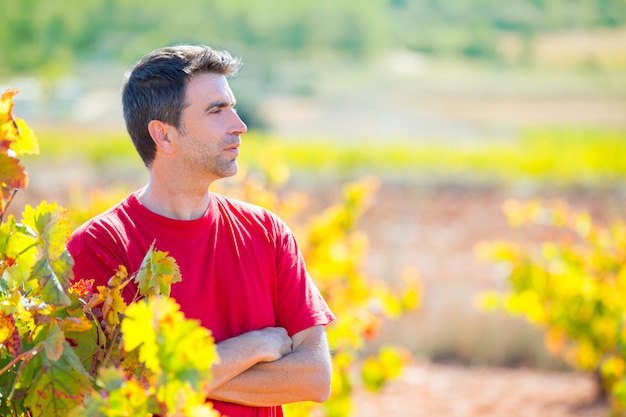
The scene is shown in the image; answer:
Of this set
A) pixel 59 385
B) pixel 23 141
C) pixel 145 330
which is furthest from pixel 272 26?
pixel 145 330

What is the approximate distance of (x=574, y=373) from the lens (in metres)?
6.62

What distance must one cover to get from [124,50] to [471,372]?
16.6 m

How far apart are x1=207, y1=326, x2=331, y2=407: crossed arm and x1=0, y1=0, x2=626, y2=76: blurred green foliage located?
14.5 meters

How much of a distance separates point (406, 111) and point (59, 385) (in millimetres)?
52133

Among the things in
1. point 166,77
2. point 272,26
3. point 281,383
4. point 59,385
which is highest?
point 272,26

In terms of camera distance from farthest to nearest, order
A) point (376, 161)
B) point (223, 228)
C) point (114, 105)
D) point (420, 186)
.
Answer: point (114, 105) < point (376, 161) < point (420, 186) < point (223, 228)

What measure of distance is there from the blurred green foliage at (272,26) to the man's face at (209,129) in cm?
1430

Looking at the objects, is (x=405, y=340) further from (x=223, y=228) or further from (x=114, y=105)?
(x=114, y=105)

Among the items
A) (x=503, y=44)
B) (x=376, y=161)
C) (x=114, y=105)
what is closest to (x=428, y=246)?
(x=376, y=161)

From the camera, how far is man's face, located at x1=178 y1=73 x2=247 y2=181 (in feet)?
6.79

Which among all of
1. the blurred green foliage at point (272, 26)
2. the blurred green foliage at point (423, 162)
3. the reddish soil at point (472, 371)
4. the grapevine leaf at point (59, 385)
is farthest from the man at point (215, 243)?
the blurred green foliage at point (423, 162)

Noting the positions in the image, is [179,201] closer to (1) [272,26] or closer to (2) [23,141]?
(2) [23,141]

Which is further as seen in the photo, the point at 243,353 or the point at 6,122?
the point at 243,353

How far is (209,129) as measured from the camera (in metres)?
2.09
